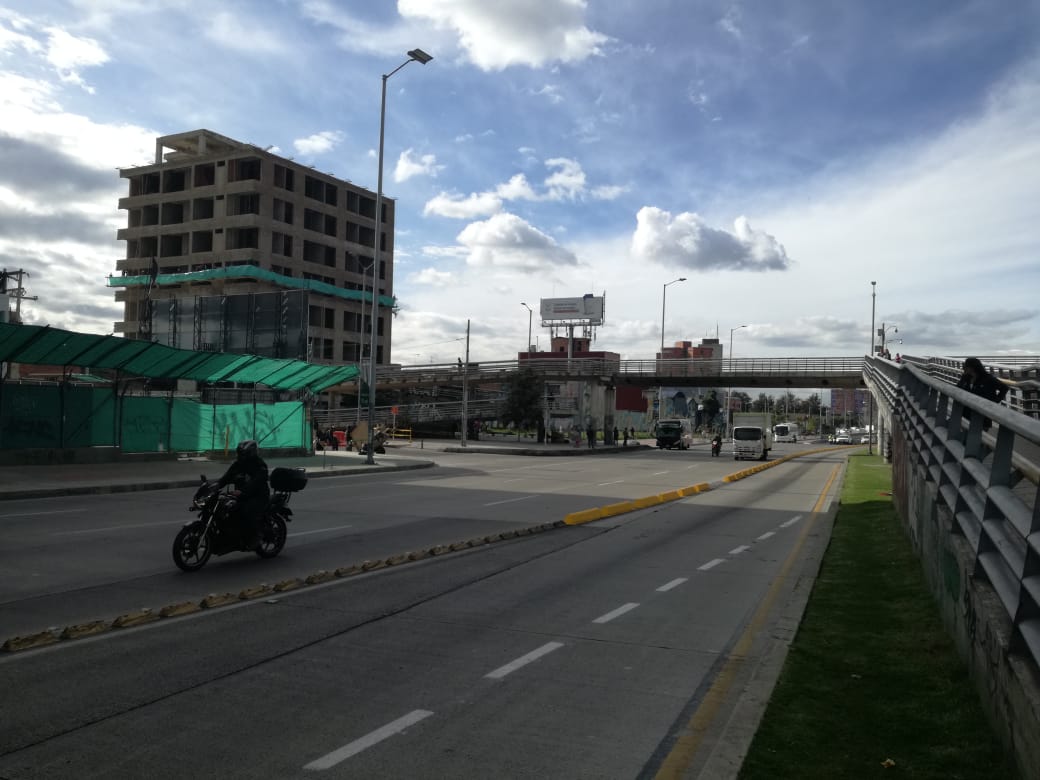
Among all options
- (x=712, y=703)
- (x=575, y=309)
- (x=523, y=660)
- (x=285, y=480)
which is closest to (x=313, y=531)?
(x=285, y=480)

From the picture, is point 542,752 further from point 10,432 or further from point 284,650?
point 10,432

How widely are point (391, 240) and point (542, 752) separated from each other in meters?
99.1

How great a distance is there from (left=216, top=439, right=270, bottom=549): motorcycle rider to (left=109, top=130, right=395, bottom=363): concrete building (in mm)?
72322

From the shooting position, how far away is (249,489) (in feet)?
36.6

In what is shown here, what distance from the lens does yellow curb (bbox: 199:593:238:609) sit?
8469mm

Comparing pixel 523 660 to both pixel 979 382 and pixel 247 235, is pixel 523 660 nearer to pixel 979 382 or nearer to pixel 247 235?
pixel 979 382

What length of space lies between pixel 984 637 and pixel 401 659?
4.08m

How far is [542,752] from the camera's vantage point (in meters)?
5.07

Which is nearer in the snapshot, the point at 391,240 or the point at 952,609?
the point at 952,609

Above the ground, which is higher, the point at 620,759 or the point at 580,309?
the point at 580,309

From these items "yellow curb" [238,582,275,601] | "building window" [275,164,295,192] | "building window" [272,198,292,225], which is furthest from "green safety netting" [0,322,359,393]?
"building window" [275,164,295,192]

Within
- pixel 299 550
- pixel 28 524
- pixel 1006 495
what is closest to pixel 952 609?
pixel 1006 495

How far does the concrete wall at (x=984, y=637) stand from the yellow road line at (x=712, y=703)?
161 centimetres

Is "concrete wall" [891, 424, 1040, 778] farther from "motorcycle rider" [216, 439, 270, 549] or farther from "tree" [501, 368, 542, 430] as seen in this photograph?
"tree" [501, 368, 542, 430]
